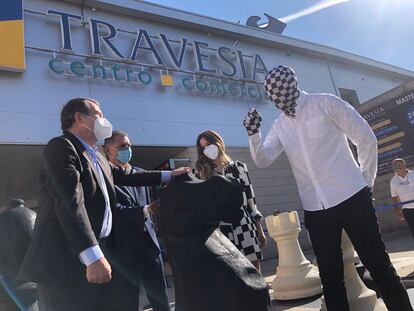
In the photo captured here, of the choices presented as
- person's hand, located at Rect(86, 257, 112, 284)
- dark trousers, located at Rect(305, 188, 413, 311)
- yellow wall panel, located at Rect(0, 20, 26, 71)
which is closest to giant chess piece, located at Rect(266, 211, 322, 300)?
dark trousers, located at Rect(305, 188, 413, 311)

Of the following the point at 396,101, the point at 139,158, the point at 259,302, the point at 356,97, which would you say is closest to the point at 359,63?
the point at 356,97

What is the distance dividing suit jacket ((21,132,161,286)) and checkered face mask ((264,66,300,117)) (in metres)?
1.28

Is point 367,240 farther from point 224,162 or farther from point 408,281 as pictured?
point 408,281

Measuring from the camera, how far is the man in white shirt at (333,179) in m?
2.23

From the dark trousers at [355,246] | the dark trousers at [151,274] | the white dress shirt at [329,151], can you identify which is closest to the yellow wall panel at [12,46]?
the dark trousers at [151,274]

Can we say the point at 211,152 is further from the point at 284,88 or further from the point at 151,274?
the point at 151,274

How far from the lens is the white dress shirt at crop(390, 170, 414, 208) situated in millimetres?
6453

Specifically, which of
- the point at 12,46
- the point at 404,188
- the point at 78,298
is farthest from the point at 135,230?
the point at 12,46

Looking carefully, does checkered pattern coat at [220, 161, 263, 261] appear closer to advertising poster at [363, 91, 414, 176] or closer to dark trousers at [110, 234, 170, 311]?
dark trousers at [110, 234, 170, 311]

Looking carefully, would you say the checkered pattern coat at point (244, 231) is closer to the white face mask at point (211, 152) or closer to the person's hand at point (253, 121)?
the white face mask at point (211, 152)

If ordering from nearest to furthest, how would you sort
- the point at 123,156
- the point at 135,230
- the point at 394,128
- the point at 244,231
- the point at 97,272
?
the point at 97,272 → the point at 135,230 → the point at 123,156 → the point at 244,231 → the point at 394,128

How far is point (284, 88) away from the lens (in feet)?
8.17

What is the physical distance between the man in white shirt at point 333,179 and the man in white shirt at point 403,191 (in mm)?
4601

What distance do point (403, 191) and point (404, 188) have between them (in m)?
0.06
